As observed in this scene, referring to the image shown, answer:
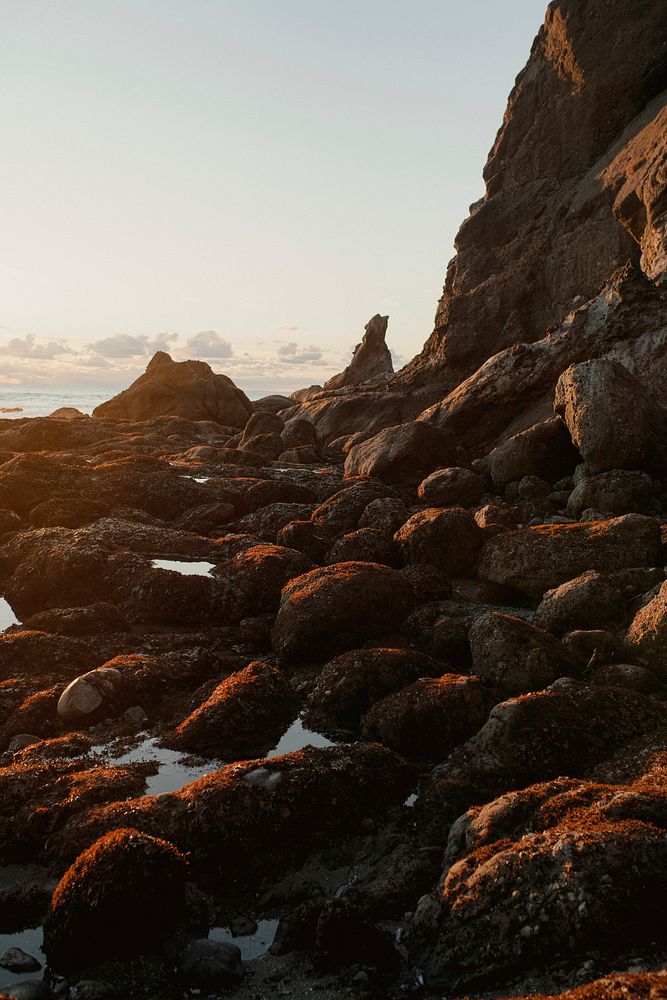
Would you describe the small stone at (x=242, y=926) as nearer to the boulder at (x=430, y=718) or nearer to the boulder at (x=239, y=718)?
the boulder at (x=239, y=718)

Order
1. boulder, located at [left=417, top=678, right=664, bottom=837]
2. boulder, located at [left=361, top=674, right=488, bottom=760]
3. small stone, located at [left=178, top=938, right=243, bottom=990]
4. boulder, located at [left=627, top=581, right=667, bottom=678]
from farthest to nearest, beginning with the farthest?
boulder, located at [left=627, top=581, right=667, bottom=678] → boulder, located at [left=361, top=674, right=488, bottom=760] → boulder, located at [left=417, top=678, right=664, bottom=837] → small stone, located at [left=178, top=938, right=243, bottom=990]

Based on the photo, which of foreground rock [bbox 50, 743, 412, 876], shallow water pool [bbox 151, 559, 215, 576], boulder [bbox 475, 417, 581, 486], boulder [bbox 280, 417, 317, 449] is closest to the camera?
foreground rock [bbox 50, 743, 412, 876]

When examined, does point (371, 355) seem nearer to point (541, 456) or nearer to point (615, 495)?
point (541, 456)

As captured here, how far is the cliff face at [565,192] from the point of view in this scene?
170 feet

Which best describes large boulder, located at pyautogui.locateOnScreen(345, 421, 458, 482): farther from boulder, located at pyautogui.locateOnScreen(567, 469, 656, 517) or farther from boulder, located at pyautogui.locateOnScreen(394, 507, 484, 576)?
boulder, located at pyautogui.locateOnScreen(394, 507, 484, 576)

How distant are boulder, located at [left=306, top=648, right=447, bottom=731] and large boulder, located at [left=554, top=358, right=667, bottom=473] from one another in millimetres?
15043

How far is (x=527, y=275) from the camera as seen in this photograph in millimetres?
59406

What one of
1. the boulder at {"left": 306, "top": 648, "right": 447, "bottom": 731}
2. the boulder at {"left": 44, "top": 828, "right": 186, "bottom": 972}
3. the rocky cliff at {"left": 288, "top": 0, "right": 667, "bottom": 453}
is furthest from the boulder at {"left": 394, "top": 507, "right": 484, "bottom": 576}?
the rocky cliff at {"left": 288, "top": 0, "right": 667, "bottom": 453}

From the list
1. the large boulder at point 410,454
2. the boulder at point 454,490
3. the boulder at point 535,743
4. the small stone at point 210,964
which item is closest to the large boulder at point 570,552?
the boulder at point 535,743

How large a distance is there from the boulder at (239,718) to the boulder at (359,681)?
0.69 meters

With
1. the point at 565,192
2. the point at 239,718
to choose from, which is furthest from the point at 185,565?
the point at 565,192

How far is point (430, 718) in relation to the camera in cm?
1363

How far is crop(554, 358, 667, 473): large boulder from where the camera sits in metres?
27.2

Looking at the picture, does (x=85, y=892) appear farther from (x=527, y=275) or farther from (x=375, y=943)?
(x=527, y=275)
